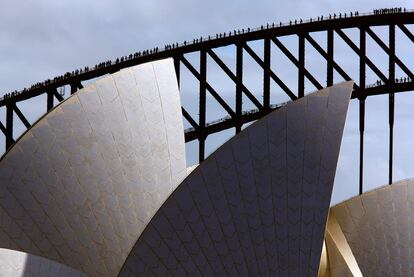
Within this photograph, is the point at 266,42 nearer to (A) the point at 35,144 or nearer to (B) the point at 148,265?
(A) the point at 35,144

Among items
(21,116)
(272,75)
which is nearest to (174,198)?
(272,75)

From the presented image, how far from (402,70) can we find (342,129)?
2259cm

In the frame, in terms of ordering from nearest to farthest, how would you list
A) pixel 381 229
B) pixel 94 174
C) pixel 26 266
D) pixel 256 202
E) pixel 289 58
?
pixel 26 266, pixel 256 202, pixel 94 174, pixel 381 229, pixel 289 58

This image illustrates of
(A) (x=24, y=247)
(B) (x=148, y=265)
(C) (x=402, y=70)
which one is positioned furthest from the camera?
(C) (x=402, y=70)

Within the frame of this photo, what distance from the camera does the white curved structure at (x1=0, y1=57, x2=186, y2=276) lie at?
3688 centimetres

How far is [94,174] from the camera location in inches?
1495

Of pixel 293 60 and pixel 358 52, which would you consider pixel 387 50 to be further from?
pixel 293 60

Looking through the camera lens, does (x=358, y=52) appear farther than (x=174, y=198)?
Yes

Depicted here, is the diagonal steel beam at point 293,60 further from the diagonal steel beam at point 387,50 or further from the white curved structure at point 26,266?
the white curved structure at point 26,266

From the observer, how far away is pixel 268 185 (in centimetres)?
3231

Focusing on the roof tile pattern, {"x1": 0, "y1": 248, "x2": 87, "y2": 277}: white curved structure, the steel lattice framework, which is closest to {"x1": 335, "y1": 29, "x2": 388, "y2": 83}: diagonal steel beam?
the steel lattice framework

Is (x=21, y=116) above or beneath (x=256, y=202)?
above

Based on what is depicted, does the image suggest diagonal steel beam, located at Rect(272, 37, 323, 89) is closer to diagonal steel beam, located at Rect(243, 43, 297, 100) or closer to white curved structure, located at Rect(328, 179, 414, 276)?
diagonal steel beam, located at Rect(243, 43, 297, 100)

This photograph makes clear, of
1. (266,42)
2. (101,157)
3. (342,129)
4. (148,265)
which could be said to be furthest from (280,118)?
(266,42)
